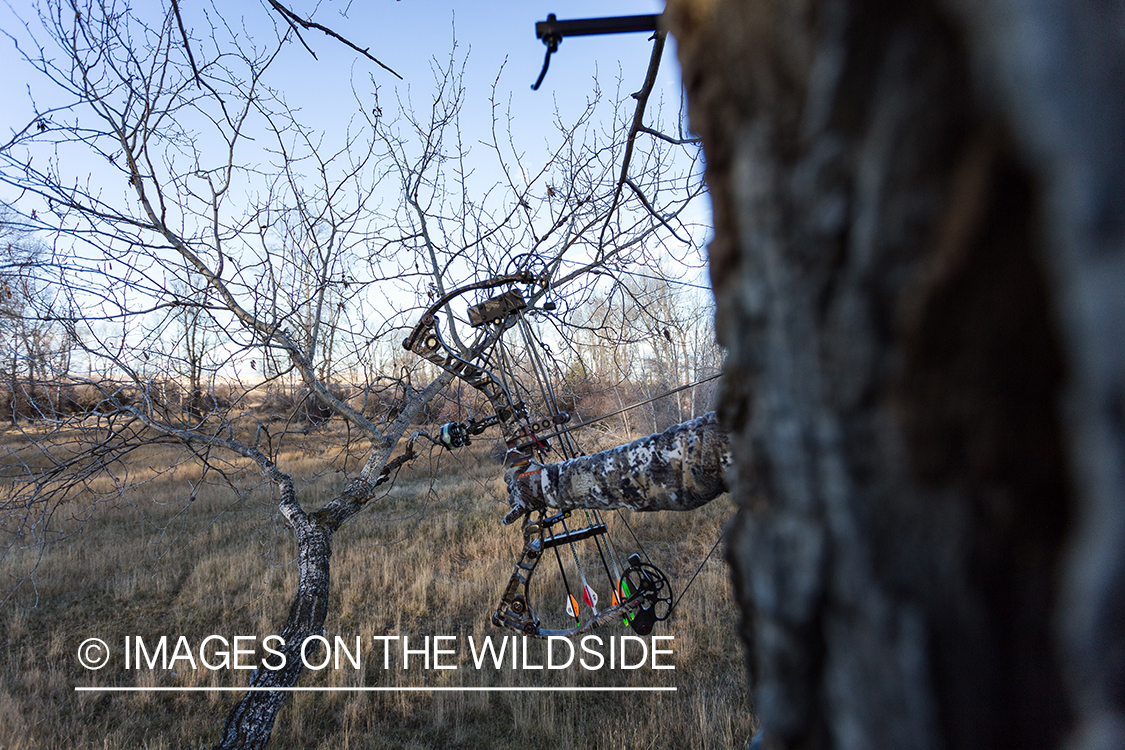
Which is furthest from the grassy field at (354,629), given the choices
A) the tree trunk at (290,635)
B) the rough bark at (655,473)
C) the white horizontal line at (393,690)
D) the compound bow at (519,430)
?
the rough bark at (655,473)

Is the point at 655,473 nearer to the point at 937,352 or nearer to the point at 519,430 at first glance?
the point at 519,430

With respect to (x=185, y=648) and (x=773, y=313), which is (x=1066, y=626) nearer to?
(x=773, y=313)

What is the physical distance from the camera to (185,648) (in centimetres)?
580

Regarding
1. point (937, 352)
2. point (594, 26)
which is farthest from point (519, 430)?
point (937, 352)

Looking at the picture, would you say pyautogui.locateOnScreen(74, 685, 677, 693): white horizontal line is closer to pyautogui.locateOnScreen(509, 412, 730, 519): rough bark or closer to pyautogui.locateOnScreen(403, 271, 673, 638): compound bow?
pyautogui.locateOnScreen(403, 271, 673, 638): compound bow

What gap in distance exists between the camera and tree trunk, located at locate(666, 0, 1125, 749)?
285 mm

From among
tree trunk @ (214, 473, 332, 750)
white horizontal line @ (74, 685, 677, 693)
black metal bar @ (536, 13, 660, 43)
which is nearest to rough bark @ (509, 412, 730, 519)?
black metal bar @ (536, 13, 660, 43)

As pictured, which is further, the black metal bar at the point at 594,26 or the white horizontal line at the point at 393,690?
the white horizontal line at the point at 393,690

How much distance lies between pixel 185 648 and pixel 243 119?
5.61 metres

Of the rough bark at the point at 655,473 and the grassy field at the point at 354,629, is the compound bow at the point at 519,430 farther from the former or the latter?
the grassy field at the point at 354,629

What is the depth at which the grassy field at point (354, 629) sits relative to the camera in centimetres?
439
